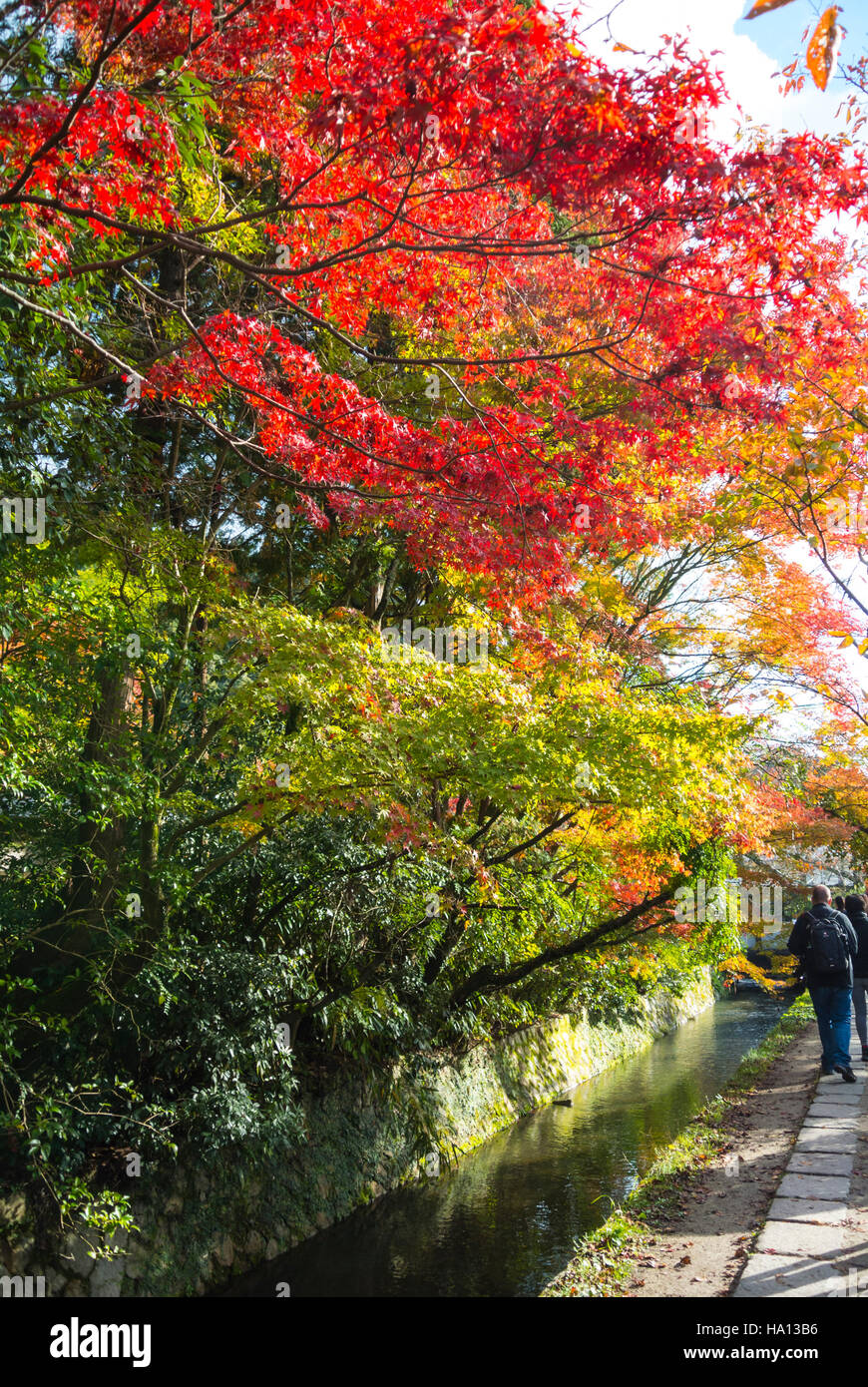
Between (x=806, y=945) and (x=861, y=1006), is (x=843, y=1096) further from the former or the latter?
(x=861, y=1006)

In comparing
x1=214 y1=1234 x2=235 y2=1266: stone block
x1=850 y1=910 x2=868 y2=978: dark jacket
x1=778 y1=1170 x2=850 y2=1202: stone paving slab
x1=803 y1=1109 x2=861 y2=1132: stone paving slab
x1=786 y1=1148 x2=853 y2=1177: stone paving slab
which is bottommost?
x1=214 y1=1234 x2=235 y2=1266: stone block

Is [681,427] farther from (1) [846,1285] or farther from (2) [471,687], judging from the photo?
(1) [846,1285]

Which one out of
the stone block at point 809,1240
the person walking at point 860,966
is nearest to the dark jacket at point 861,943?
the person walking at point 860,966

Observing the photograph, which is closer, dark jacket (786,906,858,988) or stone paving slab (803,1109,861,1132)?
stone paving slab (803,1109,861,1132)

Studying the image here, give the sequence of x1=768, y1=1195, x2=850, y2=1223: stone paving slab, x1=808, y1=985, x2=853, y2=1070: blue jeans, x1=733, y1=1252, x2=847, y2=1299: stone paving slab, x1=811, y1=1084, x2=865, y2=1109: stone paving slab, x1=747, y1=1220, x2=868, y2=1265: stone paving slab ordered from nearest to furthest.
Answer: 1. x1=733, y1=1252, x2=847, y2=1299: stone paving slab
2. x1=747, y1=1220, x2=868, y2=1265: stone paving slab
3. x1=768, y1=1195, x2=850, y2=1223: stone paving slab
4. x1=811, y1=1084, x2=865, y2=1109: stone paving slab
5. x1=808, y1=985, x2=853, y2=1070: blue jeans

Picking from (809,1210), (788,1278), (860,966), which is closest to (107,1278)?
(788,1278)

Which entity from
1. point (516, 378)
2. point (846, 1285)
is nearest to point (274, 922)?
point (846, 1285)

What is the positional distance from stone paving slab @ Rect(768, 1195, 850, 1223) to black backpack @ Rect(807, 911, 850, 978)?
10.5ft

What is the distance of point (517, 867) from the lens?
1144 centimetres

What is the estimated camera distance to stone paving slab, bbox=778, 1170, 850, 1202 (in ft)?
21.0

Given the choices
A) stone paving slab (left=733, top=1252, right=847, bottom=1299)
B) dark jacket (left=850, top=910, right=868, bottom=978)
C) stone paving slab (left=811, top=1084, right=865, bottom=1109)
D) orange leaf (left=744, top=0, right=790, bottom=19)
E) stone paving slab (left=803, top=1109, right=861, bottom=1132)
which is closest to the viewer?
orange leaf (left=744, top=0, right=790, bottom=19)

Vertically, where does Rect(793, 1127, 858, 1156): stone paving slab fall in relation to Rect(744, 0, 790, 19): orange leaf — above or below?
below

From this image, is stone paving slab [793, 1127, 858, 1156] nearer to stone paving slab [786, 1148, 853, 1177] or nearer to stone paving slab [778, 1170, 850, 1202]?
stone paving slab [786, 1148, 853, 1177]

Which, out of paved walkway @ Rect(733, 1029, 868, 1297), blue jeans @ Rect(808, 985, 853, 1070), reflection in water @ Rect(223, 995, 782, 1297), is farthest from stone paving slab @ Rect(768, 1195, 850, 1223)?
blue jeans @ Rect(808, 985, 853, 1070)
